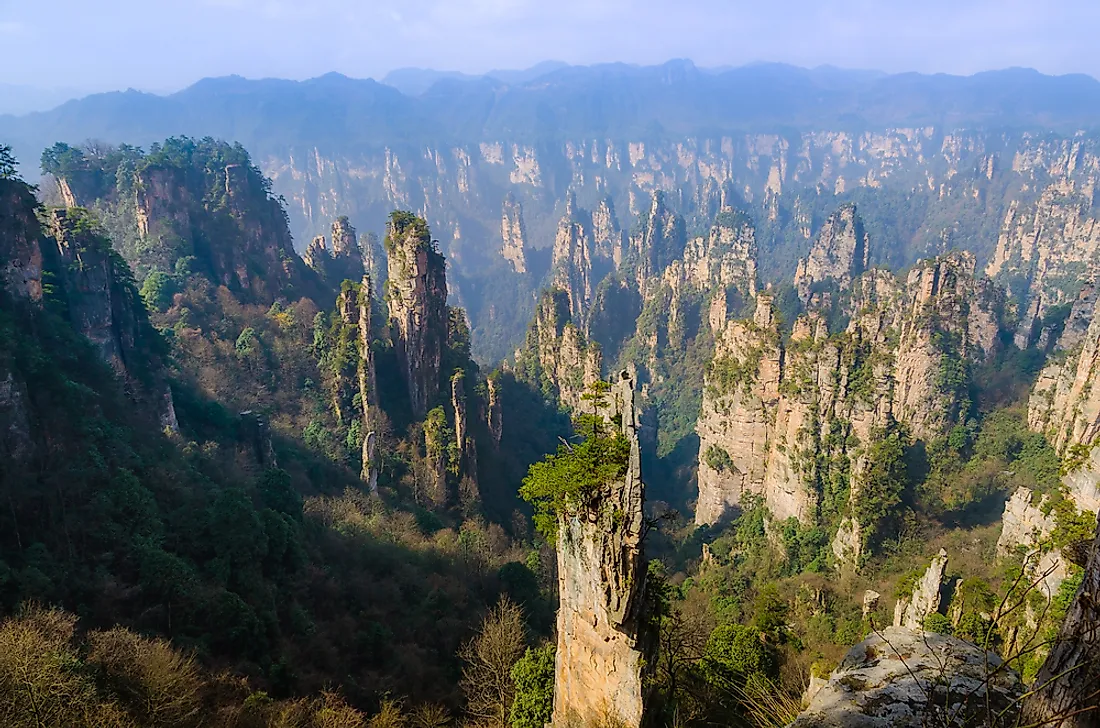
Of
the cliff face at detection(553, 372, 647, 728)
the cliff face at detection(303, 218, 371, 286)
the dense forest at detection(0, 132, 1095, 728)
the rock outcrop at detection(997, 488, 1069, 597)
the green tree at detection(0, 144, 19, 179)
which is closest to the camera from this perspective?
the cliff face at detection(553, 372, 647, 728)

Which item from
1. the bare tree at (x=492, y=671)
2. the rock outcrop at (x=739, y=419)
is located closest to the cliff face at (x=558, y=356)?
the rock outcrop at (x=739, y=419)

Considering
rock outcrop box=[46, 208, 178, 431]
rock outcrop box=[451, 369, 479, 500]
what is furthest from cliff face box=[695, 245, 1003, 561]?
rock outcrop box=[46, 208, 178, 431]

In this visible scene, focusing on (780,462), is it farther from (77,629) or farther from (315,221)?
(315,221)

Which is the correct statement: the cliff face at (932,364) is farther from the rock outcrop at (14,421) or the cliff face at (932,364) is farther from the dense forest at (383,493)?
the rock outcrop at (14,421)

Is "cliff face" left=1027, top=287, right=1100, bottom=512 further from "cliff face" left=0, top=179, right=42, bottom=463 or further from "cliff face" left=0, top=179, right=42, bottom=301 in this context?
"cliff face" left=0, top=179, right=42, bottom=301

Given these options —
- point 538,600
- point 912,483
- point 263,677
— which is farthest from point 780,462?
point 263,677
